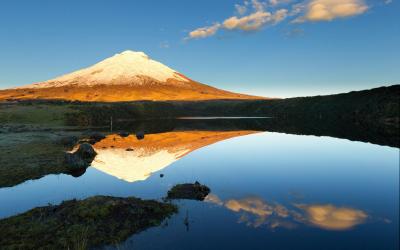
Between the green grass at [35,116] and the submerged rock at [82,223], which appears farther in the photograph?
the green grass at [35,116]

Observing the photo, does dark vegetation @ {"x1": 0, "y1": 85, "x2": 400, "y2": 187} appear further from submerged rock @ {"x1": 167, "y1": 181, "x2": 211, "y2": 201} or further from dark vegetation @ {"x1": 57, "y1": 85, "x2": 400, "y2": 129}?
submerged rock @ {"x1": 167, "y1": 181, "x2": 211, "y2": 201}

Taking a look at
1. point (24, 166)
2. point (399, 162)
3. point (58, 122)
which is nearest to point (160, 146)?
point (24, 166)

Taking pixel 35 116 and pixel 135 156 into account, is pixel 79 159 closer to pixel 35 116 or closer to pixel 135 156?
pixel 135 156

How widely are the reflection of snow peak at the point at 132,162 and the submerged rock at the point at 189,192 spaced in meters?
8.60

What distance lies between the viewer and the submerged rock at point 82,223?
71.2ft

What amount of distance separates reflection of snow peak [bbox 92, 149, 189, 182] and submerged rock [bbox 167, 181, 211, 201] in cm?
860

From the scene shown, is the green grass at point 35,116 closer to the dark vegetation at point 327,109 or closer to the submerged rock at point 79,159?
the dark vegetation at point 327,109

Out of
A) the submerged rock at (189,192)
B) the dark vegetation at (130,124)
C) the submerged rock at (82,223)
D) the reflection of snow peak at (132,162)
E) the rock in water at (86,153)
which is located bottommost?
the submerged rock at (82,223)

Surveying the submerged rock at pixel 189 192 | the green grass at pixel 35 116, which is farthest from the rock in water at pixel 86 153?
the green grass at pixel 35 116

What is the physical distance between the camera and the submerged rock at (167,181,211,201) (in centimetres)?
3127

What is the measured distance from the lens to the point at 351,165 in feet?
158

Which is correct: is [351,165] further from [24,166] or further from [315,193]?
[24,166]

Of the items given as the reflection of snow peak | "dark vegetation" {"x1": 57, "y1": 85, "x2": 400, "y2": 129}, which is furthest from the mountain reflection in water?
"dark vegetation" {"x1": 57, "y1": 85, "x2": 400, "y2": 129}

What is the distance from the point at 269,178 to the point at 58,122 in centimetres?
10486
